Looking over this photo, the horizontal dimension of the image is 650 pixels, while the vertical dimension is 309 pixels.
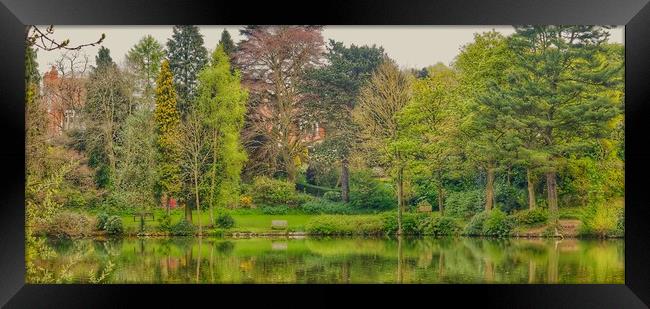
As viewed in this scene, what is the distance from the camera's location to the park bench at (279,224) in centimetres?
970

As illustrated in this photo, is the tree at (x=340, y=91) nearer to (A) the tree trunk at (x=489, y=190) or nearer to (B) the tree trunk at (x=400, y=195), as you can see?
(B) the tree trunk at (x=400, y=195)

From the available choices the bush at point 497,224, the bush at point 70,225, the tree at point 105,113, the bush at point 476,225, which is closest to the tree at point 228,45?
the tree at point 105,113

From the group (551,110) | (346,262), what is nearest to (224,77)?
(346,262)

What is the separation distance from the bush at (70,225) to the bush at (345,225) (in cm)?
266

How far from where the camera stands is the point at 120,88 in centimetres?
962

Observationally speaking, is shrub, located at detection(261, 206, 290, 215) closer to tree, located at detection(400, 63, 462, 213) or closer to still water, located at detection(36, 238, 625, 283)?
still water, located at detection(36, 238, 625, 283)

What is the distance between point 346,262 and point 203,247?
1.74 metres

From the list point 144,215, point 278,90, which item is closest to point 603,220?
point 278,90

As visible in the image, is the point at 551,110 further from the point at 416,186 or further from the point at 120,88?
the point at 120,88

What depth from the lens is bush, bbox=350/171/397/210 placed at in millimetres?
9711

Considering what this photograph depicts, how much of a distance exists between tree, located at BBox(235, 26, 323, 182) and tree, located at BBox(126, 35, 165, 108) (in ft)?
3.28

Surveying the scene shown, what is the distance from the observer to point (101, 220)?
954 cm

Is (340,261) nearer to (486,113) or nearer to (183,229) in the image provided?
(183,229)
